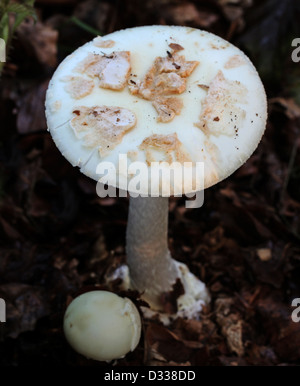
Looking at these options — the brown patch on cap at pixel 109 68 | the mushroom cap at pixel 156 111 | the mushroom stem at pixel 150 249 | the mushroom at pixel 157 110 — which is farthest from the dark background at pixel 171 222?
the brown patch on cap at pixel 109 68

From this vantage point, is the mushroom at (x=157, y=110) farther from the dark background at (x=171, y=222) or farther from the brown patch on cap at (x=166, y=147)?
the dark background at (x=171, y=222)

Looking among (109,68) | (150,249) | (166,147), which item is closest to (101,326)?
(150,249)

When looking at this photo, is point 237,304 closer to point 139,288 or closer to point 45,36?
point 139,288

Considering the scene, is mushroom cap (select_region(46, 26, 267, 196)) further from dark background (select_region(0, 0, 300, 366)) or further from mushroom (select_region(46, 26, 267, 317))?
dark background (select_region(0, 0, 300, 366))

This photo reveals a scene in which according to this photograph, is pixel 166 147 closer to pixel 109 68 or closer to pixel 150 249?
pixel 109 68

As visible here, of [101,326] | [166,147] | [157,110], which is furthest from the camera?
[101,326]

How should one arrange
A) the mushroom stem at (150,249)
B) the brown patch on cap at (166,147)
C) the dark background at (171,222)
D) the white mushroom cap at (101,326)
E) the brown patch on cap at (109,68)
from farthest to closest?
the dark background at (171,222)
the mushroom stem at (150,249)
the white mushroom cap at (101,326)
the brown patch on cap at (109,68)
the brown patch on cap at (166,147)
